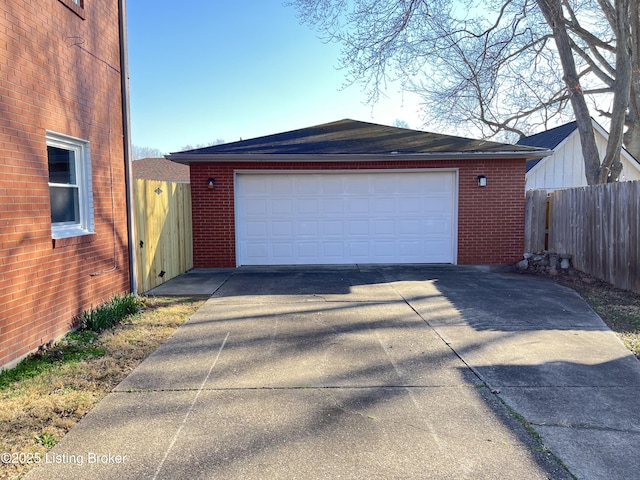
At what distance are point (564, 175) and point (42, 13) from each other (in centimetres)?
1844

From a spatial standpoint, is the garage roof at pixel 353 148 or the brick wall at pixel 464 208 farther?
the brick wall at pixel 464 208

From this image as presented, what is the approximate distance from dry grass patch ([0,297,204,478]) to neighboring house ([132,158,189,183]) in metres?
21.0

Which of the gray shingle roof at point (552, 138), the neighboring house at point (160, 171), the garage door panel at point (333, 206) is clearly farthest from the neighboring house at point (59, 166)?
the neighboring house at point (160, 171)

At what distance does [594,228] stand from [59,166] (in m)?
9.47

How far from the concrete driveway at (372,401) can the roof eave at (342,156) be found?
180 inches

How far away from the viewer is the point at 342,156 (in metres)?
9.88

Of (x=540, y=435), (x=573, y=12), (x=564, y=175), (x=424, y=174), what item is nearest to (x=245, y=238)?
(x=424, y=174)

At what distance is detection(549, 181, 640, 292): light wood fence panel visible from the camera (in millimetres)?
7164

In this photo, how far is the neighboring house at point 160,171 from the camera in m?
25.2

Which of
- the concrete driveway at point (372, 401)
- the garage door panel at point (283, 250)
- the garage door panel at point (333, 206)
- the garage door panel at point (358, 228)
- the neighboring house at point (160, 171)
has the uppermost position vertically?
the neighboring house at point (160, 171)

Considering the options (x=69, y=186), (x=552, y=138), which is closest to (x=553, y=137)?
(x=552, y=138)

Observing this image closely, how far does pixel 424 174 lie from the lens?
34.6ft

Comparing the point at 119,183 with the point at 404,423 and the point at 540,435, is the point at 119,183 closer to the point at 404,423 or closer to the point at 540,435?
the point at 404,423

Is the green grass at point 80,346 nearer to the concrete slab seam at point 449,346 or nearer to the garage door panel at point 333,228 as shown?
the concrete slab seam at point 449,346
